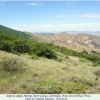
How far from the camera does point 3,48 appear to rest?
30578mm

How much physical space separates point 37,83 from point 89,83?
2.76 metres

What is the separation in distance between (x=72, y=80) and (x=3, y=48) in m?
22.2

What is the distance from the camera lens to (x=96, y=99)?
7.79 meters

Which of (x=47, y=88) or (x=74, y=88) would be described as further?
(x=74, y=88)

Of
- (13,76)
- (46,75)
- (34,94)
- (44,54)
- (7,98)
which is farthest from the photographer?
(44,54)

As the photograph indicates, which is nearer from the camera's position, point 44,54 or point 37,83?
point 37,83

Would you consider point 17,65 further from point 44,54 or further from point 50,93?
point 44,54

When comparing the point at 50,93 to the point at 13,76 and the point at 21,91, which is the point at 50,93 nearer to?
the point at 21,91

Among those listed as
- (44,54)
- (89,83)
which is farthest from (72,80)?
(44,54)

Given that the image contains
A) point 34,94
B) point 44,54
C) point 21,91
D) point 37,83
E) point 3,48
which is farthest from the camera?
point 44,54

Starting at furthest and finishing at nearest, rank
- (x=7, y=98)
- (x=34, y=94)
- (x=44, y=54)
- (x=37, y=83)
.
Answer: (x=44, y=54)
(x=37, y=83)
(x=34, y=94)
(x=7, y=98)

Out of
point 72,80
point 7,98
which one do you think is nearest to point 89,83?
point 72,80

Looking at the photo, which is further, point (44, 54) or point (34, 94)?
point (44, 54)

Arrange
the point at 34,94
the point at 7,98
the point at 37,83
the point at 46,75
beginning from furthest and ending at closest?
the point at 46,75 < the point at 37,83 < the point at 34,94 < the point at 7,98
